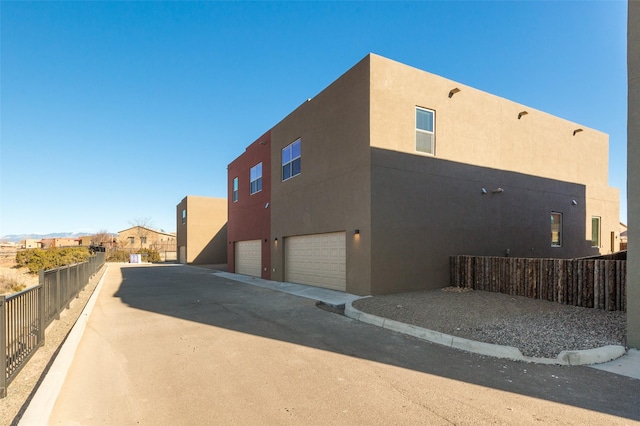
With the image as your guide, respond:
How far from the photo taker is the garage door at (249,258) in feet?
68.1

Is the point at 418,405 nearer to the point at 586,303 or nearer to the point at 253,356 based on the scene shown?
the point at 253,356

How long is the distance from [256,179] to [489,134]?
41.8ft

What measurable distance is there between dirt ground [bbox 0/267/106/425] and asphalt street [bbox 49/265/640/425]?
0.36 meters

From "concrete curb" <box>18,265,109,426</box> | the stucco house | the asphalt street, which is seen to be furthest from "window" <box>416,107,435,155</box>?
"concrete curb" <box>18,265,109,426</box>

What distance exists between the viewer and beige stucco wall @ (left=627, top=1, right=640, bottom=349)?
6.05 m

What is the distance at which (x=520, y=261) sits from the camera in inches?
416

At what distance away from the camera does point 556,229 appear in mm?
16406

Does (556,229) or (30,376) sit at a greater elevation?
(556,229)

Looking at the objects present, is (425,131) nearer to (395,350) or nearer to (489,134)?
(489,134)

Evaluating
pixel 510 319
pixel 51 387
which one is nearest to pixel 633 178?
pixel 510 319

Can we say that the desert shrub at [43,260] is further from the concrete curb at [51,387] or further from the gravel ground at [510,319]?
the gravel ground at [510,319]

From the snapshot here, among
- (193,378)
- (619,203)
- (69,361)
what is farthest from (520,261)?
(619,203)

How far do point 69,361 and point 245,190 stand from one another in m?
17.8

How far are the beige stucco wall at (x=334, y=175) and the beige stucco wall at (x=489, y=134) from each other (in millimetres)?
874
